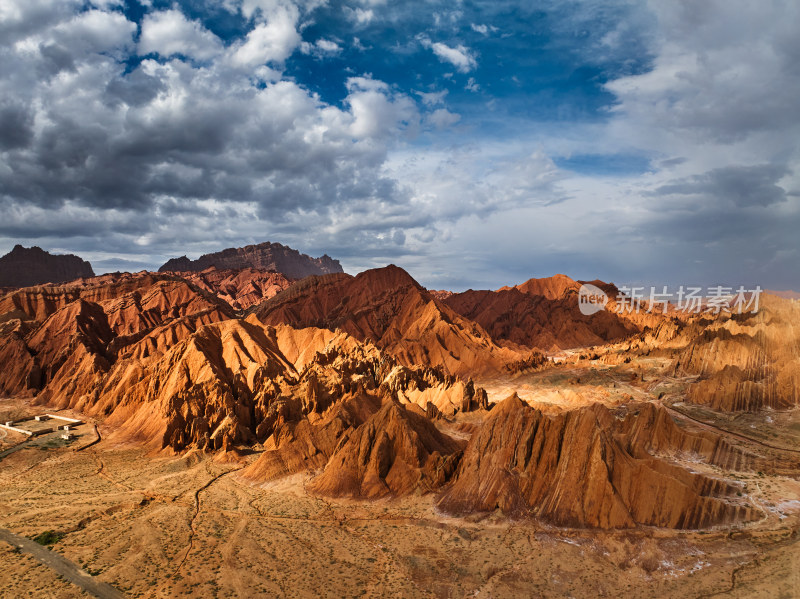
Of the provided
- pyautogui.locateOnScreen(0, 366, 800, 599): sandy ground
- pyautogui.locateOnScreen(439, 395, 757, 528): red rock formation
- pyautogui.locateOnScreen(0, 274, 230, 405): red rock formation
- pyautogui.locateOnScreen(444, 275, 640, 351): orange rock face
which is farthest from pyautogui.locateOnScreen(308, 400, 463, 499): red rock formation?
pyautogui.locateOnScreen(444, 275, 640, 351): orange rock face

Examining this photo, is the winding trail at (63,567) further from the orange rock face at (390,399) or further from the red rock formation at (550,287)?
the red rock formation at (550,287)

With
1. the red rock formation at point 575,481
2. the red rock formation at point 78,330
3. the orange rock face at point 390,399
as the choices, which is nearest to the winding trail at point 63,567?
the orange rock face at point 390,399

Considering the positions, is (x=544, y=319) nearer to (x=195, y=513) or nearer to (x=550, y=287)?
(x=550, y=287)

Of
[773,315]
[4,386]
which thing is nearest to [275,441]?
[4,386]

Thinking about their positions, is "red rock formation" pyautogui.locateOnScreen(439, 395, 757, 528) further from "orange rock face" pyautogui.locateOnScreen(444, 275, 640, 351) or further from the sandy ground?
"orange rock face" pyautogui.locateOnScreen(444, 275, 640, 351)

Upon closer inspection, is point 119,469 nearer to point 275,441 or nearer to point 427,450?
point 275,441

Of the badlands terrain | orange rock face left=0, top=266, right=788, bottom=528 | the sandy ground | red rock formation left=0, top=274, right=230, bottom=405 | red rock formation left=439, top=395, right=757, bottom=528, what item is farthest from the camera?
red rock formation left=0, top=274, right=230, bottom=405

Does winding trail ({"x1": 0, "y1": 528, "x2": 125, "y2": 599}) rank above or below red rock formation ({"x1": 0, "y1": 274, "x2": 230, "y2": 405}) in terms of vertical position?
below

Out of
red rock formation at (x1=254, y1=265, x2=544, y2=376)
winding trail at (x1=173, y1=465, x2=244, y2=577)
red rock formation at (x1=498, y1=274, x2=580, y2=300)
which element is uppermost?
red rock formation at (x1=498, y1=274, x2=580, y2=300)
